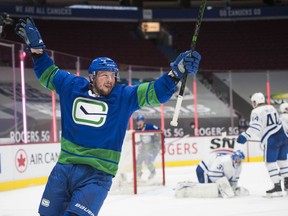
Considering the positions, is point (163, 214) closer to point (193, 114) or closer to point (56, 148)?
point (56, 148)

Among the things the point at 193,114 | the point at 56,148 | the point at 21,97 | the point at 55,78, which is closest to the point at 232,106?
the point at 193,114

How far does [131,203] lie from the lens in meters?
5.73

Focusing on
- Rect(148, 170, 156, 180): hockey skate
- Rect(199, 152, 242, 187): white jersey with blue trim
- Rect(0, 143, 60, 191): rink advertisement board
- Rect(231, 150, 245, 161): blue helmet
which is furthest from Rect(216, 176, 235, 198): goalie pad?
Rect(0, 143, 60, 191): rink advertisement board

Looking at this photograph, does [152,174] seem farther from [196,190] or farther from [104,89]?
[104,89]

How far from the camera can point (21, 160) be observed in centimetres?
775

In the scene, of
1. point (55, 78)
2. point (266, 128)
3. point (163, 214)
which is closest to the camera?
point (55, 78)

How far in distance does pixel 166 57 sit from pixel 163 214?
13195 millimetres

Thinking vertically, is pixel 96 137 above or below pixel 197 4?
below

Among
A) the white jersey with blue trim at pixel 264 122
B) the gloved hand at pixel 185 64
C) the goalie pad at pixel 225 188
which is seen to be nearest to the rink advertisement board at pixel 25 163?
the goalie pad at pixel 225 188

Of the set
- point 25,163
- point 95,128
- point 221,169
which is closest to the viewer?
point 95,128

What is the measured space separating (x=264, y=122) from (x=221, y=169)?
0.73 m

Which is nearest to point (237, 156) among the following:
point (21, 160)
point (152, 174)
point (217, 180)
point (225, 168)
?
point (225, 168)

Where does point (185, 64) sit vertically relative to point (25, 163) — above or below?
above

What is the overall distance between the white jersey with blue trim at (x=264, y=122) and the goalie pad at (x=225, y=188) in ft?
1.97
